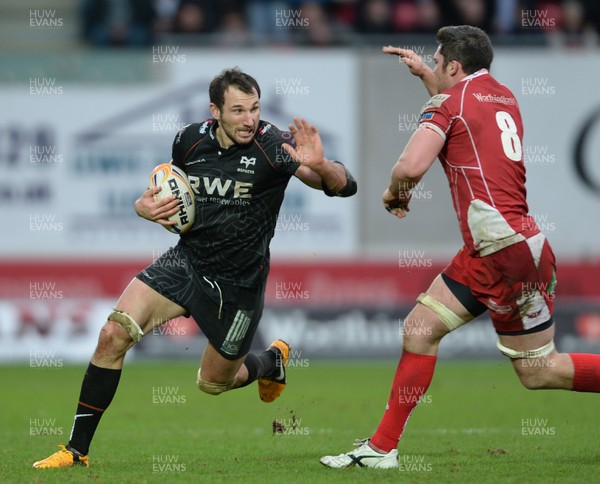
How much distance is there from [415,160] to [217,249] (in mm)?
1692

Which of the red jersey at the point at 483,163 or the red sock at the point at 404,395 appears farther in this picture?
the red sock at the point at 404,395

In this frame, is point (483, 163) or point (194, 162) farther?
point (194, 162)

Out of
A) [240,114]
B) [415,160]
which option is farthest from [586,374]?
[240,114]

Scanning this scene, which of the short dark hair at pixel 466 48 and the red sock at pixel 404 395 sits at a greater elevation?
the short dark hair at pixel 466 48

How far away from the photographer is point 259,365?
26.9 feet

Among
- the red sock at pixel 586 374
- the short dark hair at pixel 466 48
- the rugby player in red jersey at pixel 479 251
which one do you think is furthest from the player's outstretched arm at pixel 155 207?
the red sock at pixel 586 374

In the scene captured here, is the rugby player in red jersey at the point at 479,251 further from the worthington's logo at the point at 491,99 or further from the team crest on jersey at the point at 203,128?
the team crest on jersey at the point at 203,128

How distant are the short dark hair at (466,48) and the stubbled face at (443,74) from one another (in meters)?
0.03

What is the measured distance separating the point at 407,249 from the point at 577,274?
2.55 metres

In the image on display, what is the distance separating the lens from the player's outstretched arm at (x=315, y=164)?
21.1ft

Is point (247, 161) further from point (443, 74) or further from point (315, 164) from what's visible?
point (443, 74)

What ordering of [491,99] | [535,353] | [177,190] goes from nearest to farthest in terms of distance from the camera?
[535,353] < [491,99] < [177,190]

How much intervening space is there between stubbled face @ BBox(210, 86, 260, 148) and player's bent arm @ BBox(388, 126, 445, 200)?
1.14 meters

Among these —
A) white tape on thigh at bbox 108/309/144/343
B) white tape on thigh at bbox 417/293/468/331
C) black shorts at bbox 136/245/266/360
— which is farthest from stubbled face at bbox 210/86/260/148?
white tape on thigh at bbox 417/293/468/331
